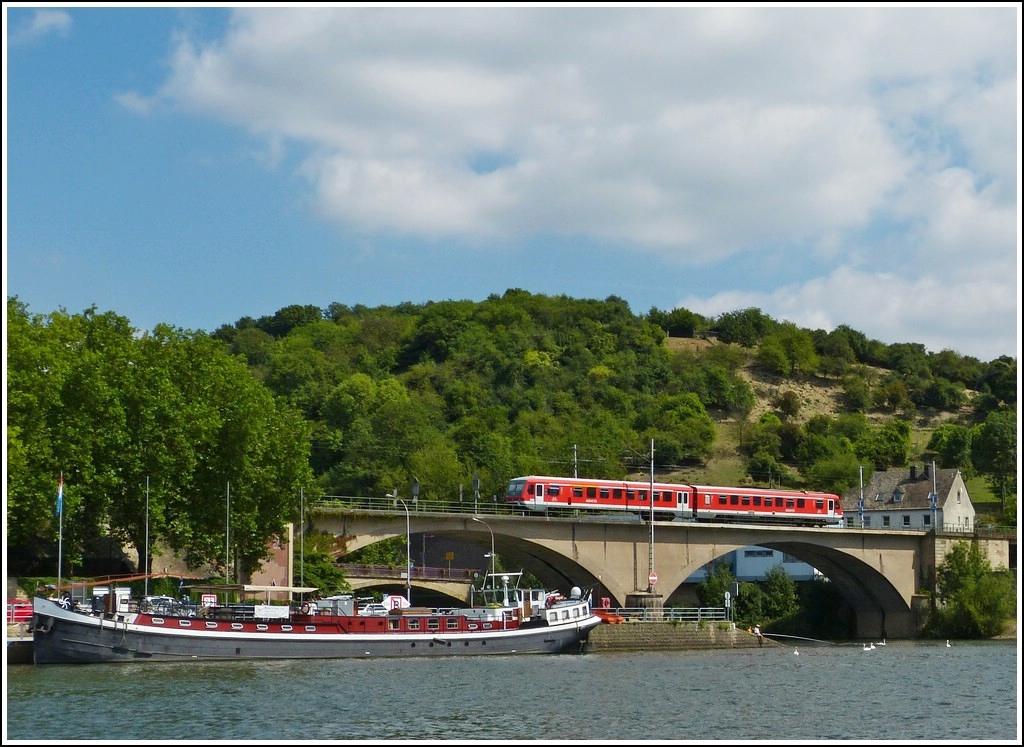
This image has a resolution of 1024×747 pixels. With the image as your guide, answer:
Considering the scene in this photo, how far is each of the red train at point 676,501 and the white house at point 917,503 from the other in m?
14.5

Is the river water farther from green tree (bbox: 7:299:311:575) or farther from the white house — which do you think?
the white house

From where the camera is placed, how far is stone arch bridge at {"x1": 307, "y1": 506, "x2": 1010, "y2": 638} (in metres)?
80.6

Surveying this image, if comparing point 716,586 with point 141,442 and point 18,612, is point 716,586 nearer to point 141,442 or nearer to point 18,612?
point 141,442

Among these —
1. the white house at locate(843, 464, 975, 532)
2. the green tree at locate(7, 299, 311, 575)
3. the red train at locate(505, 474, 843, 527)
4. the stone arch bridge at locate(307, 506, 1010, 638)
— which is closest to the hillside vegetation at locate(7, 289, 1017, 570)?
the green tree at locate(7, 299, 311, 575)

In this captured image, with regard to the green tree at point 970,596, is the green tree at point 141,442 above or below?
above

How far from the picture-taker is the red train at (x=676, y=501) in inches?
3410

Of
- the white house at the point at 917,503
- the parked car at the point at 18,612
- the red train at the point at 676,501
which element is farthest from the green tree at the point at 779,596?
the parked car at the point at 18,612

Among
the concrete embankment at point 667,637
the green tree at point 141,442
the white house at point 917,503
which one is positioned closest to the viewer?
the green tree at point 141,442

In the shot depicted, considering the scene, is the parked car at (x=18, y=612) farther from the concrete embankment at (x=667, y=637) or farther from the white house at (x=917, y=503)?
the white house at (x=917, y=503)

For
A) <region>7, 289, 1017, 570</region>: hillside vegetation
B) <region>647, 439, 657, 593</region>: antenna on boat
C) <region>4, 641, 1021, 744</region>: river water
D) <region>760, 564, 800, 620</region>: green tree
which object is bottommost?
<region>4, 641, 1021, 744</region>: river water

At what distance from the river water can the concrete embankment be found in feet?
23.8

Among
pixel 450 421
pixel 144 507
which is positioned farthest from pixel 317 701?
pixel 450 421

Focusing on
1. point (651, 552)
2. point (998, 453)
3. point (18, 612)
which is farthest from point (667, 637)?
point (998, 453)

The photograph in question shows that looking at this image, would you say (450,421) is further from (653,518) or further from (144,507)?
(144,507)
